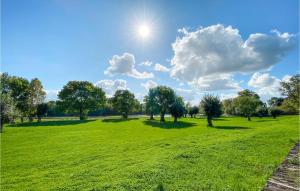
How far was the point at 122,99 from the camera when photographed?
107188 mm

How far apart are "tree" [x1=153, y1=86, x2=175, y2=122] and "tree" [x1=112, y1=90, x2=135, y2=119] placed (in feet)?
72.0

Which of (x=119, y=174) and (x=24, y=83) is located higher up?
(x=24, y=83)

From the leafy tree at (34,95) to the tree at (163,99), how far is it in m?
46.9

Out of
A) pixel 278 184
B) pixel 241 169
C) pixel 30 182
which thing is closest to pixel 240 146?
pixel 241 169

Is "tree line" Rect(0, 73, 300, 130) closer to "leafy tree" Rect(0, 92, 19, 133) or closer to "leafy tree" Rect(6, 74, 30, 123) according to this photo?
"leafy tree" Rect(6, 74, 30, 123)

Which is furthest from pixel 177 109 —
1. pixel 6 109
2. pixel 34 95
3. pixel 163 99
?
pixel 34 95

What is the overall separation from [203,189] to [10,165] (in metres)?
15.0

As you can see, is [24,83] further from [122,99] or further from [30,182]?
[30,182]

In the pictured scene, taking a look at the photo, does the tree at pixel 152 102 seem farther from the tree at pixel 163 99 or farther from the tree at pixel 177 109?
the tree at pixel 177 109

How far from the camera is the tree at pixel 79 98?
9950cm

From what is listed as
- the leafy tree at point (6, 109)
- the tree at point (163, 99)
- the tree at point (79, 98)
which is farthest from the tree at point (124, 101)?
the leafy tree at point (6, 109)

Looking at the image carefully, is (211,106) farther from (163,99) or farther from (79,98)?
(79,98)

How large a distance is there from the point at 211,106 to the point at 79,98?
60.7m

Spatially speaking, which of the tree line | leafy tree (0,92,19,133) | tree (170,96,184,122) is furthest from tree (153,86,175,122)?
leafy tree (0,92,19,133)
